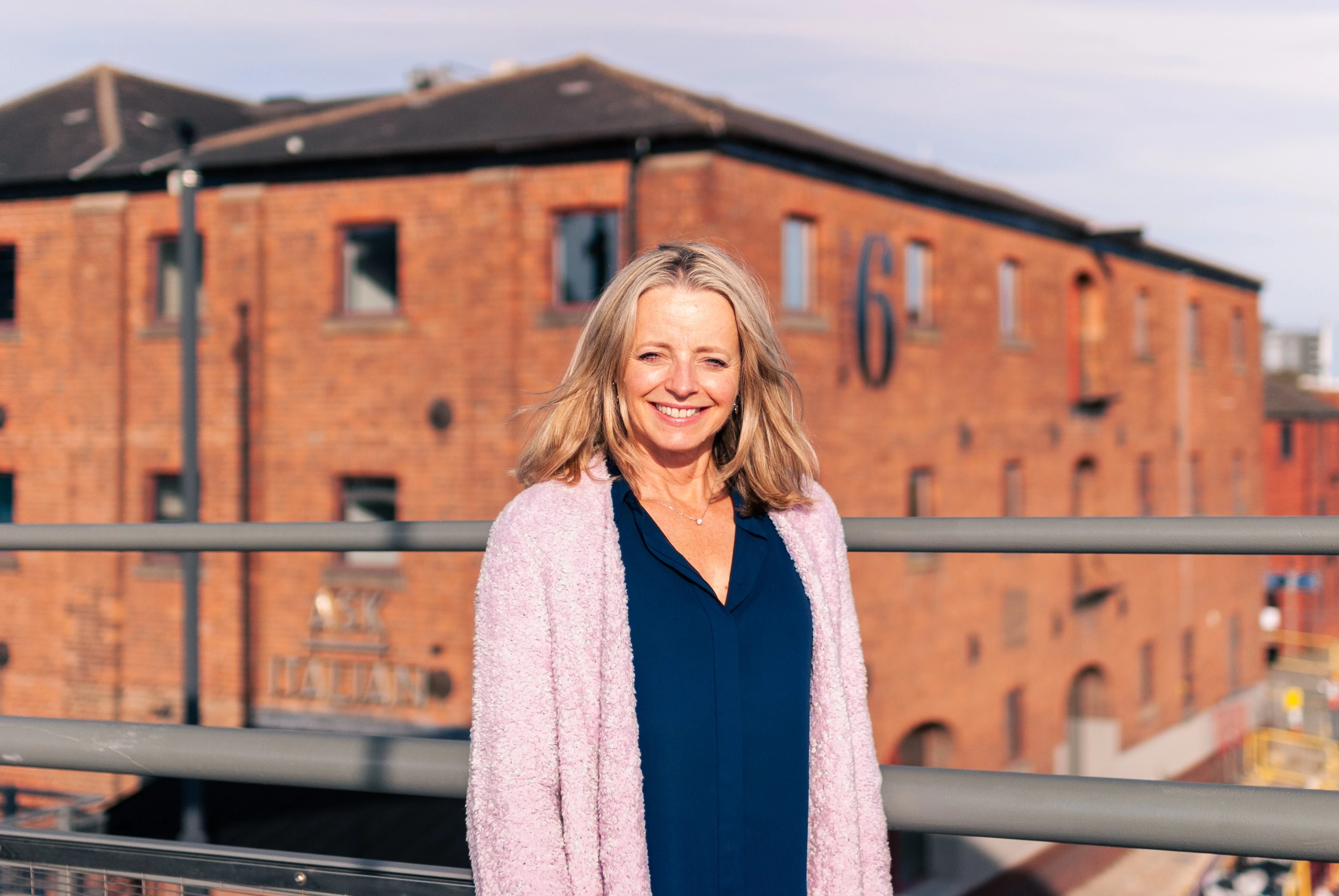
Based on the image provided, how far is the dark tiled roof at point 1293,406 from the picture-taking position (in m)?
48.4

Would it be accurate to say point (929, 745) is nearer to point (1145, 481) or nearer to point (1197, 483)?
point (1145, 481)

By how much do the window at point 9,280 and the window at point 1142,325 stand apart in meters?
24.3

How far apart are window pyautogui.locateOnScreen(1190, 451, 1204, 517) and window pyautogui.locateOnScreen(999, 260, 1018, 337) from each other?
496 inches

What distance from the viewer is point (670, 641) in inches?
75.6

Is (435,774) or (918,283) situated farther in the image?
(918,283)

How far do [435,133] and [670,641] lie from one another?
712 inches

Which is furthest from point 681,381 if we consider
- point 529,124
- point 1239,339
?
point 1239,339

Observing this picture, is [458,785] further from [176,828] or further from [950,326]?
[950,326]

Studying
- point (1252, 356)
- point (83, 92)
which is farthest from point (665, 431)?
Answer: point (1252, 356)

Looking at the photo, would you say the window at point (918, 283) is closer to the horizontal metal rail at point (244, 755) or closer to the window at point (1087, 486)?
the window at point (1087, 486)

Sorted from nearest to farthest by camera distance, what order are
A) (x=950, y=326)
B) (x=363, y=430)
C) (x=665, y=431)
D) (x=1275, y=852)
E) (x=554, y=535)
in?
(x=1275, y=852) < (x=554, y=535) < (x=665, y=431) < (x=363, y=430) < (x=950, y=326)

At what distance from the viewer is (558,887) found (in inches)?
70.7

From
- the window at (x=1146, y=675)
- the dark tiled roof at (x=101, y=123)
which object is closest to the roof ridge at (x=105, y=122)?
the dark tiled roof at (x=101, y=123)

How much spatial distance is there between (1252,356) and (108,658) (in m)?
34.3
